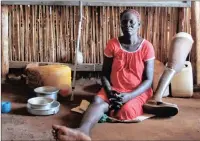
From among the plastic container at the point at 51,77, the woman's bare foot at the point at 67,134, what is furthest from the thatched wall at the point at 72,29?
the woman's bare foot at the point at 67,134

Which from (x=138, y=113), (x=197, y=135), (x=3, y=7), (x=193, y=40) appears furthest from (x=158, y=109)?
(x=3, y=7)

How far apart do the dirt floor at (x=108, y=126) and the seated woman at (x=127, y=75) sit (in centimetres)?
16

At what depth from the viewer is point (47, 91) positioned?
4.20m

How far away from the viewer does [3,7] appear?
4895mm

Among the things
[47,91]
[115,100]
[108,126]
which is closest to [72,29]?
[47,91]

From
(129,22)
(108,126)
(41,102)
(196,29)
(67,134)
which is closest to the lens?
(67,134)

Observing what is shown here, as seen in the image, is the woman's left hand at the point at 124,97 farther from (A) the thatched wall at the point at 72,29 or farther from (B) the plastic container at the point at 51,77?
(A) the thatched wall at the point at 72,29

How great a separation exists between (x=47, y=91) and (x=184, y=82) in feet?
5.23

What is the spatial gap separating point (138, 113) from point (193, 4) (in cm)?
181

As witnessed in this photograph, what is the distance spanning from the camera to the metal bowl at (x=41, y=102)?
3.72 m

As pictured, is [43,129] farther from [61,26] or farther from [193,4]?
[193,4]

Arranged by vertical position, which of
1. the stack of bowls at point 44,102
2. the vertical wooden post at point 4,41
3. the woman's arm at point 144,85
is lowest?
the stack of bowls at point 44,102

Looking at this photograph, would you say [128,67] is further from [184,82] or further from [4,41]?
[4,41]

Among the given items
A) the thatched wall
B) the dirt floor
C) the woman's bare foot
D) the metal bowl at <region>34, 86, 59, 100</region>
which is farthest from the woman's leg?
the thatched wall
